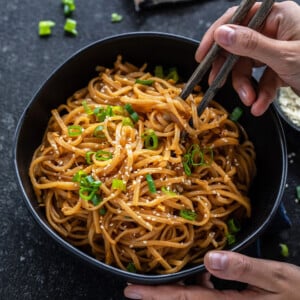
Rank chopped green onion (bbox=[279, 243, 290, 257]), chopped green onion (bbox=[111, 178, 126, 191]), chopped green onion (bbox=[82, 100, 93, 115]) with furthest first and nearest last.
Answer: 1. chopped green onion (bbox=[279, 243, 290, 257])
2. chopped green onion (bbox=[82, 100, 93, 115])
3. chopped green onion (bbox=[111, 178, 126, 191])

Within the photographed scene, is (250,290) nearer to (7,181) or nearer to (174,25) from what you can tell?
(7,181)

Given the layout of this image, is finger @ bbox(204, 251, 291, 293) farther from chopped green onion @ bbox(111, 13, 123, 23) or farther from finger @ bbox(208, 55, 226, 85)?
chopped green onion @ bbox(111, 13, 123, 23)

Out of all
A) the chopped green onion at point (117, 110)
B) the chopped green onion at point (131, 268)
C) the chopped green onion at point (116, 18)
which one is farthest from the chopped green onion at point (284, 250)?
the chopped green onion at point (116, 18)

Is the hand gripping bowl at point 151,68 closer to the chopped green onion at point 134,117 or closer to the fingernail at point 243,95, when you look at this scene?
the fingernail at point 243,95

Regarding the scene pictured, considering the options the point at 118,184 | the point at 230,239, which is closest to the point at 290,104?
the point at 230,239

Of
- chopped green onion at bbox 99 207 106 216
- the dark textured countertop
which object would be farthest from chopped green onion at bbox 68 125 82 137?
the dark textured countertop

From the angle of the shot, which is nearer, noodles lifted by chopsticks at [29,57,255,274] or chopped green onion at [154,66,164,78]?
noodles lifted by chopsticks at [29,57,255,274]
